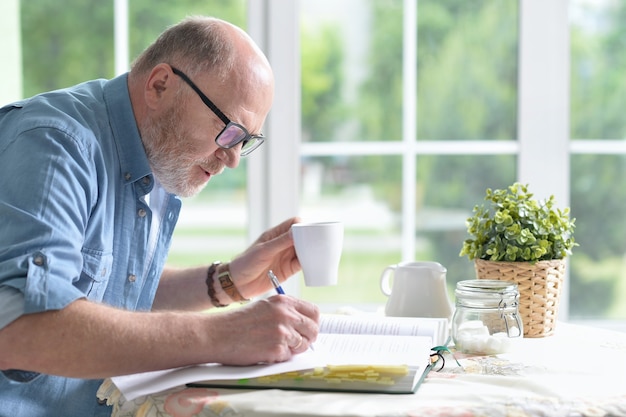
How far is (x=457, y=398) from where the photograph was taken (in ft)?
3.40

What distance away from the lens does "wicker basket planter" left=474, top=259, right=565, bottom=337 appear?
142 cm

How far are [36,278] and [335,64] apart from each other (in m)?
2.37

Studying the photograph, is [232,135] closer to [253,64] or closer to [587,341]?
[253,64]

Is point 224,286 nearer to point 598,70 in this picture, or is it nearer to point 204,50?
point 204,50

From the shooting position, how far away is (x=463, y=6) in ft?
8.75

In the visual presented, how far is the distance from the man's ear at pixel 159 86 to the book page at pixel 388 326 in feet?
1.69

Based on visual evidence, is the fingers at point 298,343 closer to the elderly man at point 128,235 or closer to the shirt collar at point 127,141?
the elderly man at point 128,235

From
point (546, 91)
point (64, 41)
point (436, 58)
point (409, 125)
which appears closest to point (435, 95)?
point (436, 58)

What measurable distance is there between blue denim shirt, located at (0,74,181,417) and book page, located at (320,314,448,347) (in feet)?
1.29

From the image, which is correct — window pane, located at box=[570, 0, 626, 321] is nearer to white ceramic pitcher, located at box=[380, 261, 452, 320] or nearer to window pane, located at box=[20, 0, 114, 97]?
white ceramic pitcher, located at box=[380, 261, 452, 320]

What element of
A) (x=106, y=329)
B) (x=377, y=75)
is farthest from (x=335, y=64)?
(x=106, y=329)

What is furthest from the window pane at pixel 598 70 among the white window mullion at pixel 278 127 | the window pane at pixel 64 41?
the window pane at pixel 64 41

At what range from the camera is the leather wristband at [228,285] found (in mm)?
1688

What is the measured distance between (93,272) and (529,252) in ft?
2.56
